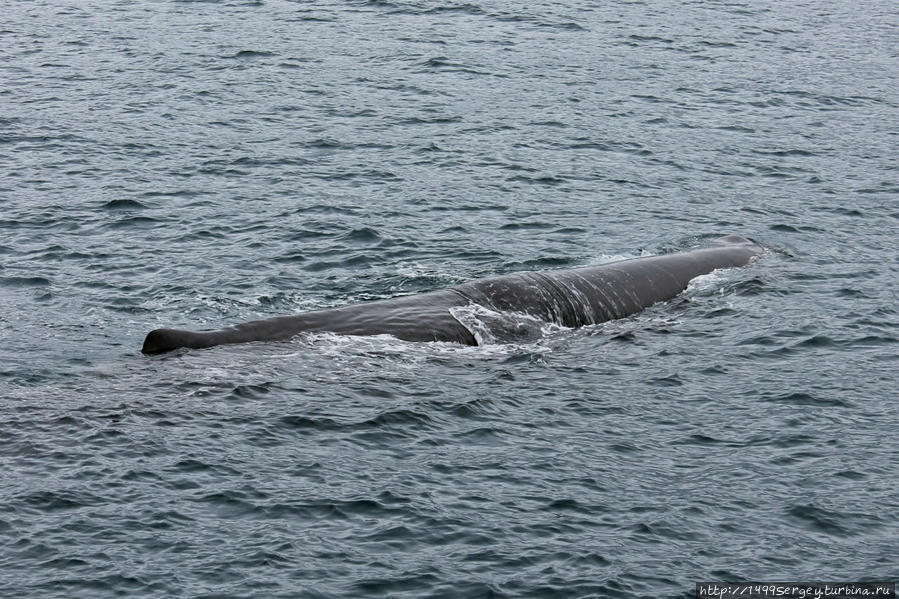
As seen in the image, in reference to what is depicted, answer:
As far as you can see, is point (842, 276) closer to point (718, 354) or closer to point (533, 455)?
point (718, 354)

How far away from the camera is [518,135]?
37094mm

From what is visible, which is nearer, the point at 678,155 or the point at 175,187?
the point at 175,187

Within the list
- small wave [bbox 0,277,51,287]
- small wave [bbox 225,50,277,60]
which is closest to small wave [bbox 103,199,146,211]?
small wave [bbox 0,277,51,287]

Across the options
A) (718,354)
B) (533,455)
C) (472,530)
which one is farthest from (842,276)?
(472,530)

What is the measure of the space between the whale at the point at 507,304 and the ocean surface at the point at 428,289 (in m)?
0.43

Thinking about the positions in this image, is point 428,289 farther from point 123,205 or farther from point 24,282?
point 123,205

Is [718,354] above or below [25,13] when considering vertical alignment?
below

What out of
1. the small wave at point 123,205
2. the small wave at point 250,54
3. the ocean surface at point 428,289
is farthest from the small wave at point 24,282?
A: the small wave at point 250,54

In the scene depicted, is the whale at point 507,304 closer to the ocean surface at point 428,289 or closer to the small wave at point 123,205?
the ocean surface at point 428,289

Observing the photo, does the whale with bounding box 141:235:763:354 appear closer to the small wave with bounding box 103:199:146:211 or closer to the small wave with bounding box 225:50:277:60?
the small wave with bounding box 103:199:146:211

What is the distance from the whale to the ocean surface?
0.43 m

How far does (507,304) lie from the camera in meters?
23.1

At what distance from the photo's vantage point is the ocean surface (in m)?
15.6

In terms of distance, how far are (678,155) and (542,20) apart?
17.4 metres
